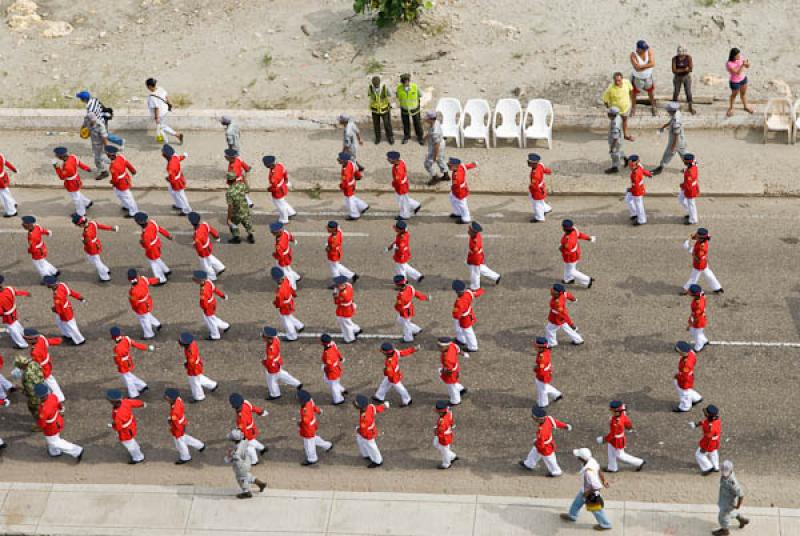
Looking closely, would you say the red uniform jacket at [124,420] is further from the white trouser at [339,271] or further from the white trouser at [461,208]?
the white trouser at [461,208]

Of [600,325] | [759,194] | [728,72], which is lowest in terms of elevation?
[600,325]

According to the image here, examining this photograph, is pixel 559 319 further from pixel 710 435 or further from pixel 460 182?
pixel 460 182

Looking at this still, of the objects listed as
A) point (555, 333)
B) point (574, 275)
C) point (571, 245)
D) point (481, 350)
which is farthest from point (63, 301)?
point (574, 275)

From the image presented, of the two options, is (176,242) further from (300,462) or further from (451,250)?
(300,462)

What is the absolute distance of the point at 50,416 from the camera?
64.9 ft

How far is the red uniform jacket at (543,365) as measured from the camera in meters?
20.0

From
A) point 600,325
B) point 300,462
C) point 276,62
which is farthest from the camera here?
point 276,62

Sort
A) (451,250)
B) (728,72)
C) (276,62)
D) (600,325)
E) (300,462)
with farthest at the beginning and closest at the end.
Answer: (276,62), (728,72), (451,250), (600,325), (300,462)

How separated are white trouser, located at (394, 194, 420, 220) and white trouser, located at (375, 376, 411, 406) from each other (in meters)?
6.04

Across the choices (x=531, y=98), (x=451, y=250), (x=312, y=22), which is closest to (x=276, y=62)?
(x=312, y=22)

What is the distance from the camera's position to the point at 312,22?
108ft

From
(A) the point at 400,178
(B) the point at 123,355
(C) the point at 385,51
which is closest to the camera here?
(B) the point at 123,355

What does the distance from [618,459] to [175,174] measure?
12200 mm

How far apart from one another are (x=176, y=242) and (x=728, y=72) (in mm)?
14085
